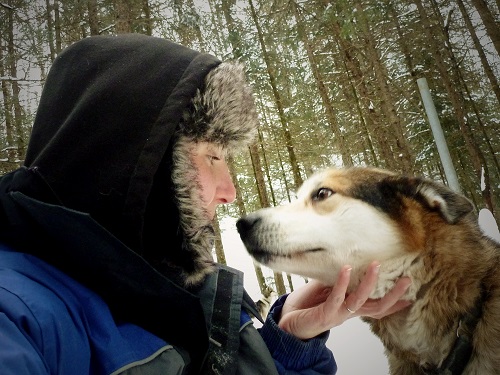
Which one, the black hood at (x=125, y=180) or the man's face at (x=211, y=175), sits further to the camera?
the man's face at (x=211, y=175)

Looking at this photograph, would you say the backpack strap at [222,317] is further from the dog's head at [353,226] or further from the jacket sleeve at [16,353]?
the jacket sleeve at [16,353]

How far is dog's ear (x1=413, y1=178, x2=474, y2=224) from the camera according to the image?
204 centimetres

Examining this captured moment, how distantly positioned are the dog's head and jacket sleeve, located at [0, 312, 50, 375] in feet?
4.81

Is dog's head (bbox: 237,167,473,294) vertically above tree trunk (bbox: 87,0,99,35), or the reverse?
tree trunk (bbox: 87,0,99,35)

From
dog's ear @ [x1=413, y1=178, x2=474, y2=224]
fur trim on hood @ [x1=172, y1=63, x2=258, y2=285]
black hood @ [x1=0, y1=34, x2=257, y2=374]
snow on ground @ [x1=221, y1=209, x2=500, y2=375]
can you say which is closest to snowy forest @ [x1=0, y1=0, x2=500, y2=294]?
snow on ground @ [x1=221, y1=209, x2=500, y2=375]

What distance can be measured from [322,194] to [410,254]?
66 cm

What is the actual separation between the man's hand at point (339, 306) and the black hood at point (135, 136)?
666 mm

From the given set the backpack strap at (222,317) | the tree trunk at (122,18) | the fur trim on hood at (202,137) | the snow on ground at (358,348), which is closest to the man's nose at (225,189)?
the fur trim on hood at (202,137)

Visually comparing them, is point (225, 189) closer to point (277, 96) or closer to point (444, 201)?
point (444, 201)

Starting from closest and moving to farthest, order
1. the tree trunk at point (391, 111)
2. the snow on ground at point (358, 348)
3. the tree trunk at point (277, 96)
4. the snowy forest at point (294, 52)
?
the snow on ground at point (358, 348), the tree trunk at point (391, 111), the snowy forest at point (294, 52), the tree trunk at point (277, 96)

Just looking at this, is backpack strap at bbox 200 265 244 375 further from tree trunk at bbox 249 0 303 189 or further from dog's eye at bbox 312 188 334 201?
tree trunk at bbox 249 0 303 189

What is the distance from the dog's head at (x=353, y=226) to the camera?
209cm

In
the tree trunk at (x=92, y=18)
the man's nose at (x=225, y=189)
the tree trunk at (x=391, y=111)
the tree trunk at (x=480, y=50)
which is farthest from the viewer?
the tree trunk at (x=480, y=50)

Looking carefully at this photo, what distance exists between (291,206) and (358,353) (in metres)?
3.58
